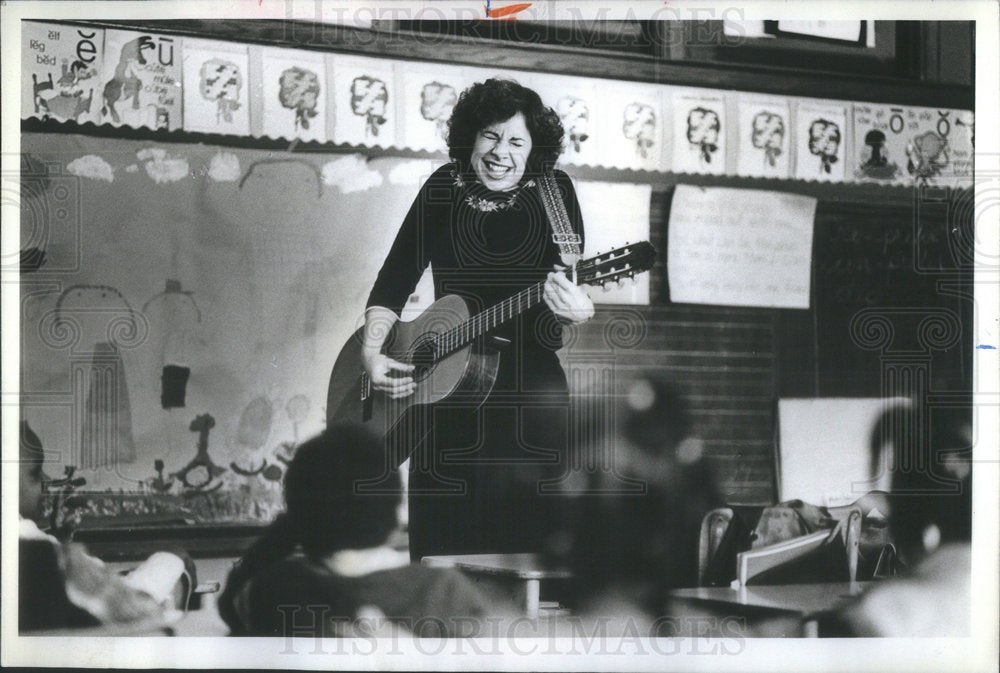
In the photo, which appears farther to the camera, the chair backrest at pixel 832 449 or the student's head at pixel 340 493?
the chair backrest at pixel 832 449

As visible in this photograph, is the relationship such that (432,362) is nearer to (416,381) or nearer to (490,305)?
(416,381)

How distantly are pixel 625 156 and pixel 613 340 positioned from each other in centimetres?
85

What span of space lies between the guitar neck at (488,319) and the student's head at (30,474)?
187cm

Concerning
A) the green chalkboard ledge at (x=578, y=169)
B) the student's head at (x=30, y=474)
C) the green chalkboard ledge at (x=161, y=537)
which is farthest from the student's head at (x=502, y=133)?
the student's head at (x=30, y=474)

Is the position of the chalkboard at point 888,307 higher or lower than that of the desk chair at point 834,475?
higher

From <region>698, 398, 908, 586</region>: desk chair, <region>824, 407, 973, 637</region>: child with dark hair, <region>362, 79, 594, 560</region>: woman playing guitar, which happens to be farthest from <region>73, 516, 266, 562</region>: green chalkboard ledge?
<region>824, 407, 973, 637</region>: child with dark hair

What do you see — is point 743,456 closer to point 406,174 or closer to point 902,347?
point 902,347

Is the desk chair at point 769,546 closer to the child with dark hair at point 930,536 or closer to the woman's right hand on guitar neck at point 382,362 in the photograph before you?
the child with dark hair at point 930,536

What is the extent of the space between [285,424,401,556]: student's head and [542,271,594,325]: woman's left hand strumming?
1.02m

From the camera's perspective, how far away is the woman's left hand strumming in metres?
4.07

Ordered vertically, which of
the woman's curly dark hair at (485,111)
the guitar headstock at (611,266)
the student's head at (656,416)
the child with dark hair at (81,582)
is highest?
the woman's curly dark hair at (485,111)

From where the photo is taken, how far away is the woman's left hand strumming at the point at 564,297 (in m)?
4.07

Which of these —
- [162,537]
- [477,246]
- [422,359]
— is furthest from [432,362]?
[162,537]

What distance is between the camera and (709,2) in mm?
4129
